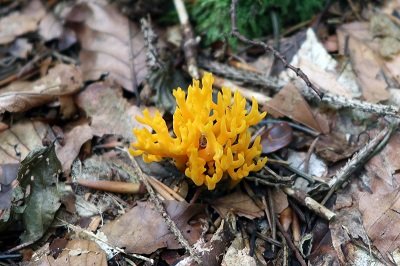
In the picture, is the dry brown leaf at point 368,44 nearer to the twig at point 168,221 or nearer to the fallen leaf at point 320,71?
the fallen leaf at point 320,71

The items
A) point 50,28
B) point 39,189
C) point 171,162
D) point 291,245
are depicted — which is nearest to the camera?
point 291,245

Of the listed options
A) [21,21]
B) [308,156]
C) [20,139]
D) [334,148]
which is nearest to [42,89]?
[20,139]

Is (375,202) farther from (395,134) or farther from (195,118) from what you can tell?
(195,118)

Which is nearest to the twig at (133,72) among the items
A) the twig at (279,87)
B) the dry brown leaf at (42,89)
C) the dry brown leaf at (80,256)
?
the dry brown leaf at (42,89)

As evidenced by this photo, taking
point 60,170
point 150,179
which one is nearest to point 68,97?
point 60,170

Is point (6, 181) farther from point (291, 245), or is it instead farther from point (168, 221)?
point (291, 245)

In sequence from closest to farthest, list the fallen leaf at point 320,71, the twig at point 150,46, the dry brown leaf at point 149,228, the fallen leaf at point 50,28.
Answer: the dry brown leaf at point 149,228 → the fallen leaf at point 320,71 → the twig at point 150,46 → the fallen leaf at point 50,28
